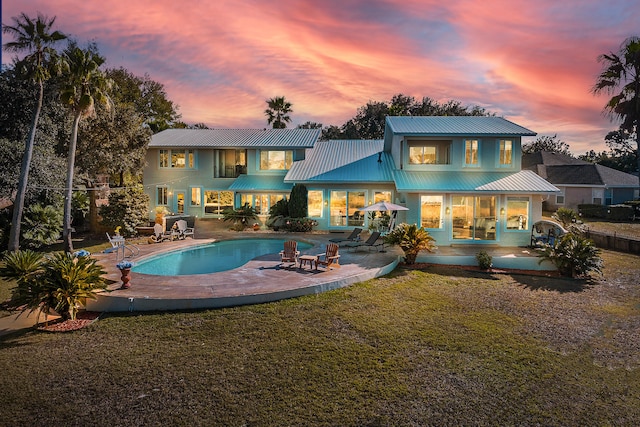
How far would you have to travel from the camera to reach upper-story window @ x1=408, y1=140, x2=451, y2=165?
21609 mm

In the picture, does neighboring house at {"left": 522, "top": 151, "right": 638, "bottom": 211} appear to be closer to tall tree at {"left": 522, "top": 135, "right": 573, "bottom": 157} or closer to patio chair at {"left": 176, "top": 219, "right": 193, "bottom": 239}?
tall tree at {"left": 522, "top": 135, "right": 573, "bottom": 157}

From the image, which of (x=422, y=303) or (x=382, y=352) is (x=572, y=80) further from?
(x=382, y=352)

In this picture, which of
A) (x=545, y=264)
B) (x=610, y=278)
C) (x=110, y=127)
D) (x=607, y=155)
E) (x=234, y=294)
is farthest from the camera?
(x=607, y=155)

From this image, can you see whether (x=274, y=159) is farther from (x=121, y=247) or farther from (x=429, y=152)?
(x=121, y=247)

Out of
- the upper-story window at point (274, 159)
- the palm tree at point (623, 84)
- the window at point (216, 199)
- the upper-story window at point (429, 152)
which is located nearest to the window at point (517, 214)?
the upper-story window at point (429, 152)

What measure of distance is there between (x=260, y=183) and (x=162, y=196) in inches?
337

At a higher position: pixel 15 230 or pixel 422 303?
pixel 15 230

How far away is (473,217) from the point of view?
64.7 ft

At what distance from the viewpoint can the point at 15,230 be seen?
16.4 metres

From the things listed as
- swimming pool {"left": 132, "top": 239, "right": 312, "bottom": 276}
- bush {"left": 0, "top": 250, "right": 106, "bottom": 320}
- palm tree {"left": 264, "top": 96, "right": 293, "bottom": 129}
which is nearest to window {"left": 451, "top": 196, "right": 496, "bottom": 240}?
swimming pool {"left": 132, "top": 239, "right": 312, "bottom": 276}

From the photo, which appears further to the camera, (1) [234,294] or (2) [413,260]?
(2) [413,260]

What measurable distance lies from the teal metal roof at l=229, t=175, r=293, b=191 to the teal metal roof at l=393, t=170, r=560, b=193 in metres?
8.81

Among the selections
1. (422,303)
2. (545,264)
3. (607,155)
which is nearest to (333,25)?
(422,303)

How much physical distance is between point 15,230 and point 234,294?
13.0 m
